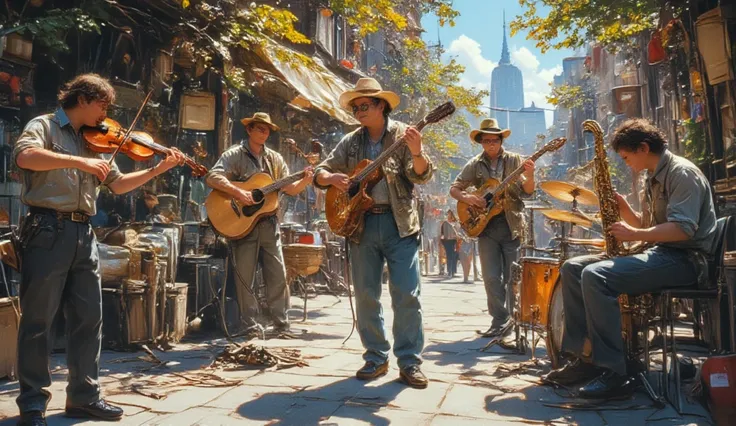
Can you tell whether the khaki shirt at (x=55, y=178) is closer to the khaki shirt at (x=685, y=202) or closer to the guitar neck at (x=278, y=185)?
the guitar neck at (x=278, y=185)

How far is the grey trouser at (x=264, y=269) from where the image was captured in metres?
6.51

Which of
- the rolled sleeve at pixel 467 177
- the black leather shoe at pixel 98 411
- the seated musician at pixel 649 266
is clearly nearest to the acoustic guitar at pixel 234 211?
the rolled sleeve at pixel 467 177

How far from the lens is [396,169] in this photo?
448cm

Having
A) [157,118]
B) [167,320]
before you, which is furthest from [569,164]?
[167,320]

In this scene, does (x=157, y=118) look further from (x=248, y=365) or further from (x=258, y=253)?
(x=248, y=365)

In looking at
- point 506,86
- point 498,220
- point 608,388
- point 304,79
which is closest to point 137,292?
point 498,220

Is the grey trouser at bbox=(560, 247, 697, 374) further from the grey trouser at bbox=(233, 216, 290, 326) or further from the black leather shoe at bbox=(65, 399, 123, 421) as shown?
the grey trouser at bbox=(233, 216, 290, 326)

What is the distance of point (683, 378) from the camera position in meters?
4.31

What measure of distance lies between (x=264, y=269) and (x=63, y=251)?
329 centimetres

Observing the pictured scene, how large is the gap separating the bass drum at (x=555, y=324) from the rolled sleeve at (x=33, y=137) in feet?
11.4

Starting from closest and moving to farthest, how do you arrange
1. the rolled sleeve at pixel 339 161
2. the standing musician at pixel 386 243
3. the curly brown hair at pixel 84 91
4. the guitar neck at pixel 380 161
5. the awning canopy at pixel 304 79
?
the curly brown hair at pixel 84 91 → the guitar neck at pixel 380 161 → the standing musician at pixel 386 243 → the rolled sleeve at pixel 339 161 → the awning canopy at pixel 304 79

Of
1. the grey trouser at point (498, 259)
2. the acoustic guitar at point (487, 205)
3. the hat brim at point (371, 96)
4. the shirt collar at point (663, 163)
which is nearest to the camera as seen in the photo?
the shirt collar at point (663, 163)

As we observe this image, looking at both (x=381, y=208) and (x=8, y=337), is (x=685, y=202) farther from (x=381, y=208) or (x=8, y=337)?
(x=8, y=337)

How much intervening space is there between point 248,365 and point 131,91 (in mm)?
5725
